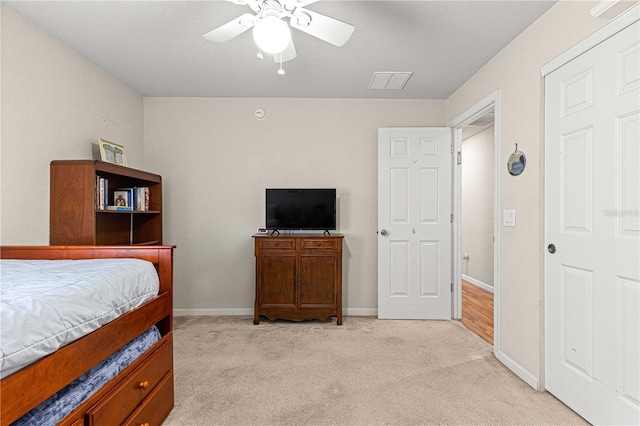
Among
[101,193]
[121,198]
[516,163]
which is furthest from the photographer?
[121,198]

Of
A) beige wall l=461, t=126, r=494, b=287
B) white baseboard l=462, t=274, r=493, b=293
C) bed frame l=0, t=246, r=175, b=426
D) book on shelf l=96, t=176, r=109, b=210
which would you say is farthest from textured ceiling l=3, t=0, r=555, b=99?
white baseboard l=462, t=274, r=493, b=293

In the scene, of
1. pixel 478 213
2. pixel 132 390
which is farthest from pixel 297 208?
pixel 478 213

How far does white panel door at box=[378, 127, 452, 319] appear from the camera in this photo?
363 centimetres

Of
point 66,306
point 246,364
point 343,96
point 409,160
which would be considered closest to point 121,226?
point 246,364

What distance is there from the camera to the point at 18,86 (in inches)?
87.1

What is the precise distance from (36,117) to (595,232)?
366cm

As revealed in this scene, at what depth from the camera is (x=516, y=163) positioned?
2.44 m

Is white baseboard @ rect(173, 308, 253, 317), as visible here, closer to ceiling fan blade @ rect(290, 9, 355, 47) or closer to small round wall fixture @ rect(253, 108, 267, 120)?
small round wall fixture @ rect(253, 108, 267, 120)

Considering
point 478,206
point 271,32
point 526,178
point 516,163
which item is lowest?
point 478,206

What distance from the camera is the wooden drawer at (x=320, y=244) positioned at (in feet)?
11.3

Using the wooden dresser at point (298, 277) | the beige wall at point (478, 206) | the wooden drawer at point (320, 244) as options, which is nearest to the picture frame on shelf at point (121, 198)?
the wooden dresser at point (298, 277)

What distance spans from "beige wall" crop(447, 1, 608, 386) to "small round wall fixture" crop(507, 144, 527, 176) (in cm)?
4

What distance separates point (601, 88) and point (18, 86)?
3571mm

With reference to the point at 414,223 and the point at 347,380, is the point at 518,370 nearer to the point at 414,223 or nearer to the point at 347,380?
the point at 347,380
